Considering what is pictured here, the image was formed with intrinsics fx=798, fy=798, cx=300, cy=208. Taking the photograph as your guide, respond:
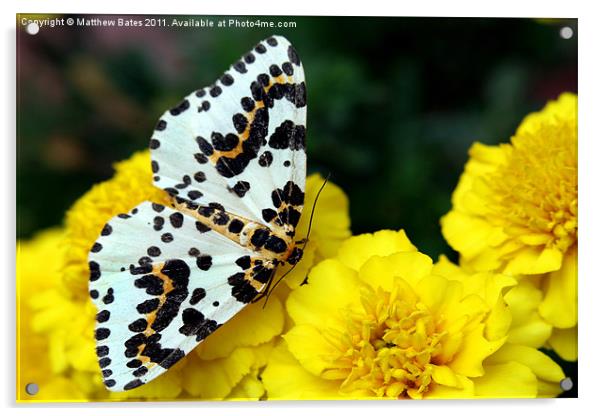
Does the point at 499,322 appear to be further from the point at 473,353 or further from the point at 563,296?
the point at 563,296

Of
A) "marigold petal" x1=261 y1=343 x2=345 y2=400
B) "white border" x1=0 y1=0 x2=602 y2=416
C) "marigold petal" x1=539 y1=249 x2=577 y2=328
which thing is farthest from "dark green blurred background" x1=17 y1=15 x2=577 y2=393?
"marigold petal" x1=261 y1=343 x2=345 y2=400

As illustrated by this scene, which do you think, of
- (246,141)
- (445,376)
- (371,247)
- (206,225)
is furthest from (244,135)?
(445,376)

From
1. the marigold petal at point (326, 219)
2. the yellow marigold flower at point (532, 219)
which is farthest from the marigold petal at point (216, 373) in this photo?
the yellow marigold flower at point (532, 219)

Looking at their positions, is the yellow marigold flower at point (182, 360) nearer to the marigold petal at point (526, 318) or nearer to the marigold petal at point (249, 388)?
the marigold petal at point (249, 388)

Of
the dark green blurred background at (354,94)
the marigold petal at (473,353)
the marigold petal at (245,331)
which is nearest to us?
the marigold petal at (473,353)

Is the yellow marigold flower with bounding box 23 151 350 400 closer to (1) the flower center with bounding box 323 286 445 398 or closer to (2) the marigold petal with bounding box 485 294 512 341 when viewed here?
(1) the flower center with bounding box 323 286 445 398
